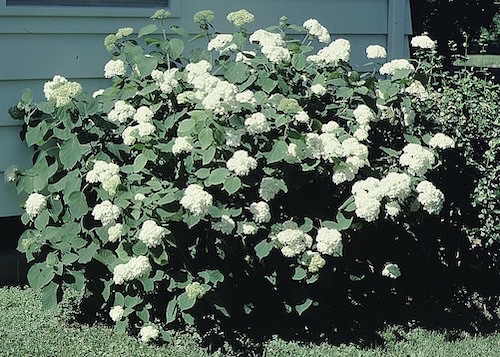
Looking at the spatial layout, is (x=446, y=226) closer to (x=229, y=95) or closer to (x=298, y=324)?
(x=298, y=324)

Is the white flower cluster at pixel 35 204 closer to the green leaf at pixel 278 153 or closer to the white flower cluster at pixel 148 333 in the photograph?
the white flower cluster at pixel 148 333

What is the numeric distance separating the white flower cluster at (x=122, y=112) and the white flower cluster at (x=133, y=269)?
0.79 m

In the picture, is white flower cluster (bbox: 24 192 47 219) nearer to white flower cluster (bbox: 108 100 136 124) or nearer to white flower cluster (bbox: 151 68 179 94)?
white flower cluster (bbox: 108 100 136 124)

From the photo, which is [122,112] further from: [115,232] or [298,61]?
[298,61]

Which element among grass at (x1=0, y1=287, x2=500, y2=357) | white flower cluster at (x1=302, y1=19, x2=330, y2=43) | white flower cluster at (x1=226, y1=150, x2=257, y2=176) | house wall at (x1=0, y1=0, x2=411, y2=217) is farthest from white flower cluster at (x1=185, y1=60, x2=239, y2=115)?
grass at (x1=0, y1=287, x2=500, y2=357)

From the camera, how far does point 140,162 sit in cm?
395

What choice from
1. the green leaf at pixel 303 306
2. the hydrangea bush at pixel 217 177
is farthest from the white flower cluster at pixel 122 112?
the green leaf at pixel 303 306

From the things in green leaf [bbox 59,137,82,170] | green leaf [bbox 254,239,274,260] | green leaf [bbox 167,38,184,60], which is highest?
green leaf [bbox 167,38,184,60]

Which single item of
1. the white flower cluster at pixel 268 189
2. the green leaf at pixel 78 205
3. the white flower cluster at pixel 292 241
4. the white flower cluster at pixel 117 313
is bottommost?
the white flower cluster at pixel 117 313

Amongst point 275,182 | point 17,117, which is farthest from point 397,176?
point 17,117

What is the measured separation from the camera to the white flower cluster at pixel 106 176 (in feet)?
12.5

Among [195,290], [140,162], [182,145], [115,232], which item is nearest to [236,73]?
[182,145]

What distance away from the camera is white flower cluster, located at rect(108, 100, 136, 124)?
13.5ft

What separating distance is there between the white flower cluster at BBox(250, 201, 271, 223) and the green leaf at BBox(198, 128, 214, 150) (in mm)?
364
